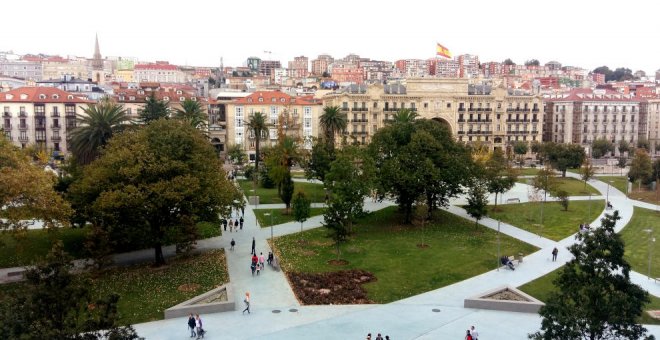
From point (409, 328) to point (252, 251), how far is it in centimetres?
1743

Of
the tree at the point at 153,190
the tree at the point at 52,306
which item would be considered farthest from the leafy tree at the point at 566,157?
the tree at the point at 52,306

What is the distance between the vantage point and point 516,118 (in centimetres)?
11525

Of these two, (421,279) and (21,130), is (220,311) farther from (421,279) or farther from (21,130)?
(21,130)

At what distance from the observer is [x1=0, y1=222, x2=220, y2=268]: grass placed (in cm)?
3959

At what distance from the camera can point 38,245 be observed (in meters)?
42.8

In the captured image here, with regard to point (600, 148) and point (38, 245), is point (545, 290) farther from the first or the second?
point (600, 148)

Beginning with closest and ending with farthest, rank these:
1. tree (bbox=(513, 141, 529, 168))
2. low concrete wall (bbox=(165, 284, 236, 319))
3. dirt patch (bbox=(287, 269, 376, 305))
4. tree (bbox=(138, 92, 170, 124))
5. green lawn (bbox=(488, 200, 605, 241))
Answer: low concrete wall (bbox=(165, 284, 236, 319)) < dirt patch (bbox=(287, 269, 376, 305)) < green lawn (bbox=(488, 200, 605, 241)) < tree (bbox=(138, 92, 170, 124)) < tree (bbox=(513, 141, 529, 168))

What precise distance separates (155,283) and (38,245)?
13.9m

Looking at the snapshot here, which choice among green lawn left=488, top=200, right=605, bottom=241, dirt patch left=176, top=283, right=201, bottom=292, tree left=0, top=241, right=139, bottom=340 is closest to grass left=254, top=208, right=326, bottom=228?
dirt patch left=176, top=283, right=201, bottom=292

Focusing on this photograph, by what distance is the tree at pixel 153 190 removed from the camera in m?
36.2

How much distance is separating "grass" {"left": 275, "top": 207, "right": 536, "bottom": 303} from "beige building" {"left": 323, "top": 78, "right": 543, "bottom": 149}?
180ft

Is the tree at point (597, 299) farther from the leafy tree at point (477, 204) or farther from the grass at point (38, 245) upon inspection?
the grass at point (38, 245)

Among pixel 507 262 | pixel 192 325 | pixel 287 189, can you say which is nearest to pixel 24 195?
pixel 192 325

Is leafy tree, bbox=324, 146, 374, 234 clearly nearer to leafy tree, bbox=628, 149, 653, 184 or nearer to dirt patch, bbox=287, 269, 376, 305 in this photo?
dirt patch, bbox=287, 269, 376, 305
